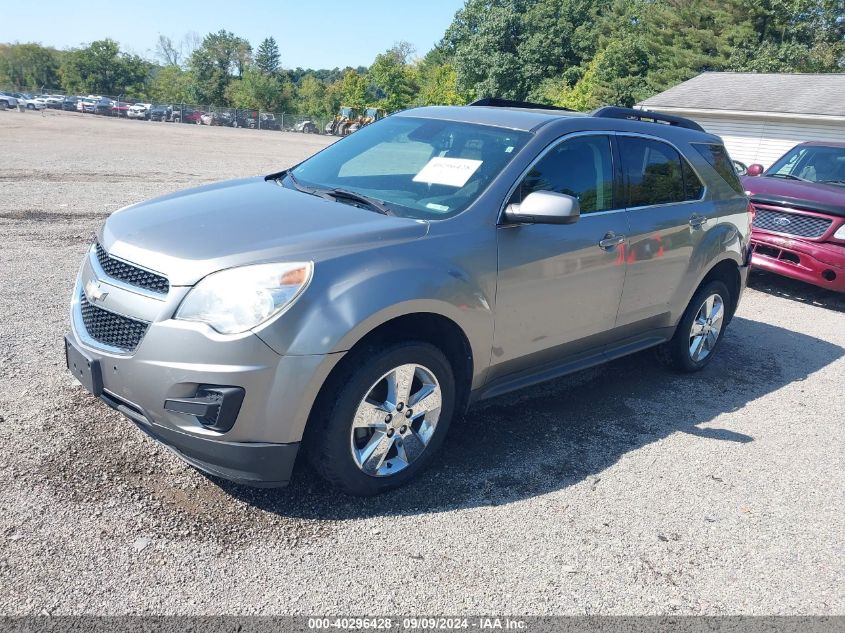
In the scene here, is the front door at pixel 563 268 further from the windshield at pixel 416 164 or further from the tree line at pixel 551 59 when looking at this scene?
the tree line at pixel 551 59

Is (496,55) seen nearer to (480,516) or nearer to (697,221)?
(697,221)

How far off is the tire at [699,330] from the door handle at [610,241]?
129cm

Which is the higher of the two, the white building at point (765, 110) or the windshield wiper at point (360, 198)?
the white building at point (765, 110)

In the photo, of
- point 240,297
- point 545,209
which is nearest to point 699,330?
point 545,209

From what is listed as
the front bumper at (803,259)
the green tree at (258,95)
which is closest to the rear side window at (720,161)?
the front bumper at (803,259)

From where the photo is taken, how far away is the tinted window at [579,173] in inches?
156

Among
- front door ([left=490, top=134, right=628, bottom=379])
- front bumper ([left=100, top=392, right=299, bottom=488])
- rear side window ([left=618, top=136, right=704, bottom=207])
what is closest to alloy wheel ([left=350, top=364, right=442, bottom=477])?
front bumper ([left=100, top=392, right=299, bottom=488])

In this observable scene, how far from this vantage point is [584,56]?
2170 inches

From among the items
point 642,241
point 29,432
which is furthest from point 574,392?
point 29,432

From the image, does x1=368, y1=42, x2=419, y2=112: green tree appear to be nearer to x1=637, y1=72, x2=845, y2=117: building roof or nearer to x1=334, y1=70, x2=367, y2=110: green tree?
x1=334, y1=70, x2=367, y2=110: green tree

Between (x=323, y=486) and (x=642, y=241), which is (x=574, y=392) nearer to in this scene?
(x=642, y=241)

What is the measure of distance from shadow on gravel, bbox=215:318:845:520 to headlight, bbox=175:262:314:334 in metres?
0.98

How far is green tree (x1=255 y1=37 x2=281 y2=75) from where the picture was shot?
4717 inches

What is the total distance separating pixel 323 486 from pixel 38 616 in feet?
4.44
